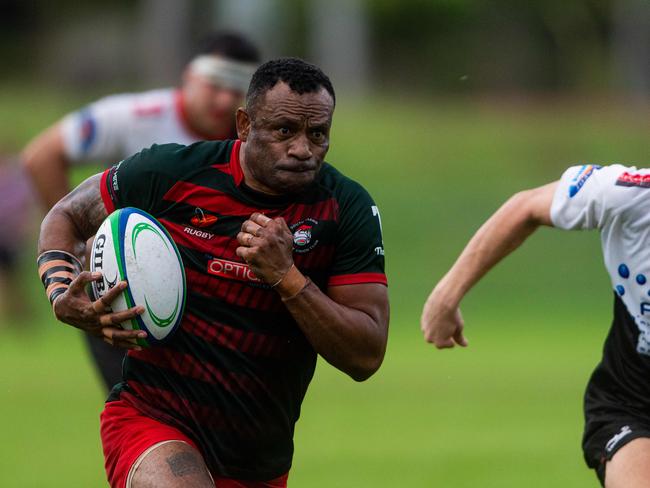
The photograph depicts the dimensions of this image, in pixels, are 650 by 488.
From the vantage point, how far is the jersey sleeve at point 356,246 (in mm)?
5590

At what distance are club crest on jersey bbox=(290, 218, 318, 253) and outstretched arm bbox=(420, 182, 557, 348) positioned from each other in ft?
2.59

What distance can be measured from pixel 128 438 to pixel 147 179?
107 centimetres

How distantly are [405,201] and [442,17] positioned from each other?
49.0ft

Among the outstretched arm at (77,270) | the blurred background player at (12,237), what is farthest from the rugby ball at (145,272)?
the blurred background player at (12,237)

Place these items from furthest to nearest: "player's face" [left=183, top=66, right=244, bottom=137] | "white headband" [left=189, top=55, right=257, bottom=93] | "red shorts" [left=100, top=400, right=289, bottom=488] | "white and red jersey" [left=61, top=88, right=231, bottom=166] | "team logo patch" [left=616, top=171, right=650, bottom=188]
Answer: "white headband" [left=189, top=55, right=257, bottom=93] < "white and red jersey" [left=61, top=88, right=231, bottom=166] < "player's face" [left=183, top=66, right=244, bottom=137] < "team logo patch" [left=616, top=171, right=650, bottom=188] < "red shorts" [left=100, top=400, right=289, bottom=488]

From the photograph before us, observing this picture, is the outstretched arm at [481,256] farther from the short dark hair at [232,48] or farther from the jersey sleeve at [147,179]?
the short dark hair at [232,48]

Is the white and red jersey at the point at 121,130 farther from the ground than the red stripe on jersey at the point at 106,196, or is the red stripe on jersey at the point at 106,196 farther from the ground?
the red stripe on jersey at the point at 106,196

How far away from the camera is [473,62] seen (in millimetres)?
40938

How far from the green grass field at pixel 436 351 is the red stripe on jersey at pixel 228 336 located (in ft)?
15.1

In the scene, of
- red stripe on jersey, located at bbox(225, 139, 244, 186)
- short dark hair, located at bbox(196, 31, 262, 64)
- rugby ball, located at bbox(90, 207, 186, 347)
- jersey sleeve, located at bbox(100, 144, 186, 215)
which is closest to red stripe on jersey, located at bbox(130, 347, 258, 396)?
rugby ball, located at bbox(90, 207, 186, 347)

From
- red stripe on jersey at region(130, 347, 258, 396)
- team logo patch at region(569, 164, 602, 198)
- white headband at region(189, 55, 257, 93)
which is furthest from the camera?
white headband at region(189, 55, 257, 93)

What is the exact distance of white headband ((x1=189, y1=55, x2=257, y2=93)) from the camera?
8.85 m

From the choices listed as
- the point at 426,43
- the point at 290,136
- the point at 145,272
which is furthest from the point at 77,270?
the point at 426,43

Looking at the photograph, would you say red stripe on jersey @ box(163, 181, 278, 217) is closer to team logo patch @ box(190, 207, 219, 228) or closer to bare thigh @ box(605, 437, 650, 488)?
team logo patch @ box(190, 207, 219, 228)
